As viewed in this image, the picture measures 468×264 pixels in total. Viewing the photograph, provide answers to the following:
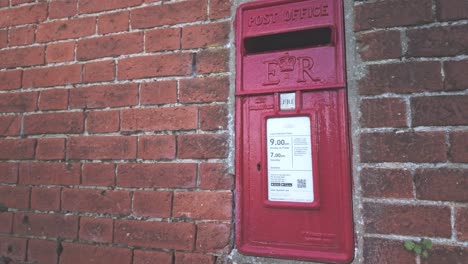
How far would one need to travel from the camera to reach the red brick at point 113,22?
4.57ft

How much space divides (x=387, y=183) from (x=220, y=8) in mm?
833

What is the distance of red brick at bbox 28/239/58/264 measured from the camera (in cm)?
138

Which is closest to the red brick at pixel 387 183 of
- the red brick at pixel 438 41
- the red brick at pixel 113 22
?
the red brick at pixel 438 41

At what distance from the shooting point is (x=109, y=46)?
4.60 ft

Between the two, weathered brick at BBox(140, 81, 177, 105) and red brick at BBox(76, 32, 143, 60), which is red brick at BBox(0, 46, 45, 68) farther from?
weathered brick at BBox(140, 81, 177, 105)

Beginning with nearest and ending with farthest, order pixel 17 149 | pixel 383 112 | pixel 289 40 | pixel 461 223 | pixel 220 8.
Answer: pixel 461 223, pixel 383 112, pixel 289 40, pixel 220 8, pixel 17 149

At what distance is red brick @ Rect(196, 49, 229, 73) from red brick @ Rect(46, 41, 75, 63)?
58cm

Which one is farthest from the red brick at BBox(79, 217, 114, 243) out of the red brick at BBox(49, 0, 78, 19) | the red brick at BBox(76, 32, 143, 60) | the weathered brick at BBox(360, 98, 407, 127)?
the weathered brick at BBox(360, 98, 407, 127)

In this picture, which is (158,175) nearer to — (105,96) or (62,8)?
(105,96)

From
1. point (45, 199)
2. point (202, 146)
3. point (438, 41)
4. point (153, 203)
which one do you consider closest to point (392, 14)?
point (438, 41)

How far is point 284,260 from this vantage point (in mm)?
1114

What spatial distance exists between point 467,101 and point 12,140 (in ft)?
5.66


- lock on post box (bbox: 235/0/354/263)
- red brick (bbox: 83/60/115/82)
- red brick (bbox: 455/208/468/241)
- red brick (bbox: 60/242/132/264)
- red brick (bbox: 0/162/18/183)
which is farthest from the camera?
red brick (bbox: 0/162/18/183)

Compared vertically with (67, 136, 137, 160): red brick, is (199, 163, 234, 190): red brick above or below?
below
